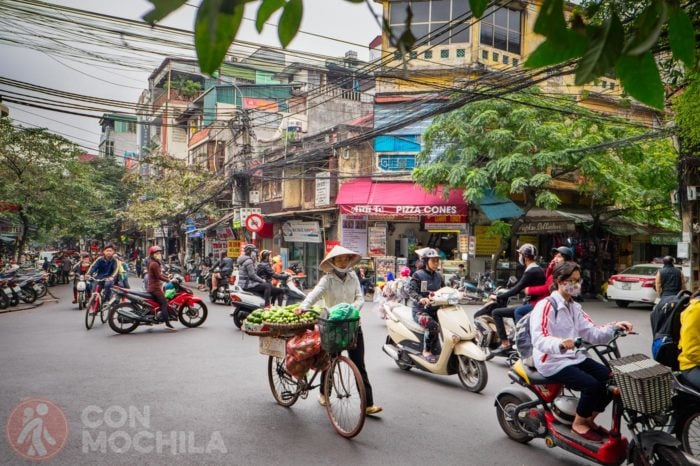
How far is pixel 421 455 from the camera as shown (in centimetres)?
429

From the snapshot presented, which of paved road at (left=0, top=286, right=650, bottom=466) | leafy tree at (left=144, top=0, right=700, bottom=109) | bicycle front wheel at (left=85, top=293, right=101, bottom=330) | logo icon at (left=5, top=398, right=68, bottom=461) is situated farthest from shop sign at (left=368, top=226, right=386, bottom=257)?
leafy tree at (left=144, top=0, right=700, bottom=109)

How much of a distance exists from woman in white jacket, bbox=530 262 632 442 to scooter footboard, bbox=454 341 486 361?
6.85 ft

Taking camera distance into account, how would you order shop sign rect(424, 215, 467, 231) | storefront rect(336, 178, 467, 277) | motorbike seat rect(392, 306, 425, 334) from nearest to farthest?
motorbike seat rect(392, 306, 425, 334)
storefront rect(336, 178, 467, 277)
shop sign rect(424, 215, 467, 231)

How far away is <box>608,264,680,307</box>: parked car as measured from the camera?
50.3 feet

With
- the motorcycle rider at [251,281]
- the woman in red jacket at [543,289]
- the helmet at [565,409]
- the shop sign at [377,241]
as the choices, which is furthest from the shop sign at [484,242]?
the helmet at [565,409]

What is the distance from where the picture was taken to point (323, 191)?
21.4 metres

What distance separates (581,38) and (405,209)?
16.9 meters

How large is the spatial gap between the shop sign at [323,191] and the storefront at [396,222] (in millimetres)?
953

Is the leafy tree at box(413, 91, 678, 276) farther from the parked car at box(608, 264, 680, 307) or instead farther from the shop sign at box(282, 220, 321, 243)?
the shop sign at box(282, 220, 321, 243)

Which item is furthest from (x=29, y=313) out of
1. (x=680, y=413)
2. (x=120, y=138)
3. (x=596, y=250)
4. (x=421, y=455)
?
(x=120, y=138)

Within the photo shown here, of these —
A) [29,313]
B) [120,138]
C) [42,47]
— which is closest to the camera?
[42,47]

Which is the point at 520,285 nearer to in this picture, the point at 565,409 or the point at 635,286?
the point at 565,409

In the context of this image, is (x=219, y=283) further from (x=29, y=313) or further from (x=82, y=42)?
(x=82, y=42)

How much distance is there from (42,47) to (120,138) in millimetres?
55787
